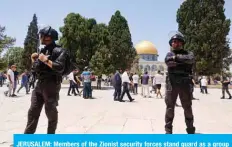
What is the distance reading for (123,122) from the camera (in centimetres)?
719

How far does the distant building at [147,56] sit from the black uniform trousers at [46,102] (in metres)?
114

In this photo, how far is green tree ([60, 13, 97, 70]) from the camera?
2816cm

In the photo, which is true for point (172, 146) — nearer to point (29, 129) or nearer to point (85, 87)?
point (29, 129)

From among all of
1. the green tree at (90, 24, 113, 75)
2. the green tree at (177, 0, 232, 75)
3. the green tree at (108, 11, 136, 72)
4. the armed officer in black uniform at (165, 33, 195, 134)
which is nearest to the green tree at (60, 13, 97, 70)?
the green tree at (90, 24, 113, 75)

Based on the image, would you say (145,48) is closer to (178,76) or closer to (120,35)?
(120,35)

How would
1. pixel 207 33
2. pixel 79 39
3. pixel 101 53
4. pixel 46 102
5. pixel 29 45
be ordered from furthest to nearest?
pixel 29 45, pixel 207 33, pixel 79 39, pixel 101 53, pixel 46 102

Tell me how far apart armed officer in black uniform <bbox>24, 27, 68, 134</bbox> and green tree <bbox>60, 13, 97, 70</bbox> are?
2406 centimetres

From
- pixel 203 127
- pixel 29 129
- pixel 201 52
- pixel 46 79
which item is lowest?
pixel 203 127

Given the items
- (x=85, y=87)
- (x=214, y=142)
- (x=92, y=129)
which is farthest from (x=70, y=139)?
(x=85, y=87)

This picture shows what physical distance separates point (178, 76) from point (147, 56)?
118074mm

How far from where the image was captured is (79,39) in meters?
28.1

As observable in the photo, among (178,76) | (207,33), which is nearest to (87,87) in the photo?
(178,76)

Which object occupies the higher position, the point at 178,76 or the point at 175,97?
the point at 178,76

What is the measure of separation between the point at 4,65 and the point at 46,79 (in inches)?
1972
